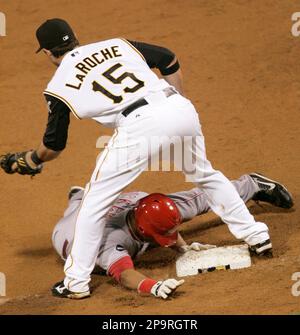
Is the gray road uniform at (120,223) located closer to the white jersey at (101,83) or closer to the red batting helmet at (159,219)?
the red batting helmet at (159,219)

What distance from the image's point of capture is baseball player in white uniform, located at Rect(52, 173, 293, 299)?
629 cm

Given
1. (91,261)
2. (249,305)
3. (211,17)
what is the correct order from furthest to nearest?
(211,17), (91,261), (249,305)

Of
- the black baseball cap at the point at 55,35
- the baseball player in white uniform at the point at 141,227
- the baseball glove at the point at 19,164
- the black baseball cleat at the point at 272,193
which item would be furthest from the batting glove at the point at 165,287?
the black baseball cap at the point at 55,35

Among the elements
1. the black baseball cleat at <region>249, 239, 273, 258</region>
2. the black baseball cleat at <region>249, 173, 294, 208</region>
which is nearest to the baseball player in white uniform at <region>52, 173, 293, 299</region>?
the black baseball cleat at <region>249, 173, 294, 208</region>

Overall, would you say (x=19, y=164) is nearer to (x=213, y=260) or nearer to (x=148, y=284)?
(x=148, y=284)

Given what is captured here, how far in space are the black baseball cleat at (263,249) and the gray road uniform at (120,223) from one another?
0.68 m

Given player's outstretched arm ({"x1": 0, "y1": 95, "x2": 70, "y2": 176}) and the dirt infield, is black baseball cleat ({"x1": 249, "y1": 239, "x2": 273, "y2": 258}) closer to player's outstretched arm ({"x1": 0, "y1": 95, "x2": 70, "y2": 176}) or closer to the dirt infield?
the dirt infield

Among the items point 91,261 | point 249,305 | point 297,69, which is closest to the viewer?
point 249,305

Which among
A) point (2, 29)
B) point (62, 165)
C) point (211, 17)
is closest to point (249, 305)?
point (62, 165)

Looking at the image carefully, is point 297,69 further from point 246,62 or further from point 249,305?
point 249,305

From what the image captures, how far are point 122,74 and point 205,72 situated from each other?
3.98 m

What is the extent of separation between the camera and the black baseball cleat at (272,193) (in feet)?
24.1

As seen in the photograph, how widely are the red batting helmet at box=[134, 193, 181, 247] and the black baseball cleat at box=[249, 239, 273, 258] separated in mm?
615

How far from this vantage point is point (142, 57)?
21.6 ft
